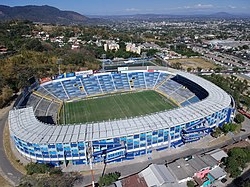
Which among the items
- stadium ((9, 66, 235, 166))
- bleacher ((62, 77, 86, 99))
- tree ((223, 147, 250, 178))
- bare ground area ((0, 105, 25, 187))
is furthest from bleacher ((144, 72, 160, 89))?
bare ground area ((0, 105, 25, 187))

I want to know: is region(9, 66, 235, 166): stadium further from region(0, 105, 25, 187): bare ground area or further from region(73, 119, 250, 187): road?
region(0, 105, 25, 187): bare ground area

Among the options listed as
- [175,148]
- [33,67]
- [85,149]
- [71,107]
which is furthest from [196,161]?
[33,67]

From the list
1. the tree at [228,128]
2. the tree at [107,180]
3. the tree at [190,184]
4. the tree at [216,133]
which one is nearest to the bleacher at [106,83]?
the tree at [216,133]

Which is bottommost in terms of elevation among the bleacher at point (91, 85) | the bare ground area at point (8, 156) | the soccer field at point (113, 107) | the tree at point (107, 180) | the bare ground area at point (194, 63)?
the bare ground area at point (8, 156)

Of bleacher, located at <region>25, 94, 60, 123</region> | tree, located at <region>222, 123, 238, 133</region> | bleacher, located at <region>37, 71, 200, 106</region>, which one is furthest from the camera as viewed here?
bleacher, located at <region>37, 71, 200, 106</region>

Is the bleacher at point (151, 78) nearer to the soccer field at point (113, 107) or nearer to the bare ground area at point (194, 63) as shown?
the soccer field at point (113, 107)

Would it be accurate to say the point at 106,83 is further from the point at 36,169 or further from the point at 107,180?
the point at 107,180

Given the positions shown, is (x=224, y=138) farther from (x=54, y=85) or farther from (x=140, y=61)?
(x=140, y=61)
